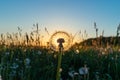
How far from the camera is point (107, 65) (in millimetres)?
6449

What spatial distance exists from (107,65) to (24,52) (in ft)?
8.33

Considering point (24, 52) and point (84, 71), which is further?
point (24, 52)

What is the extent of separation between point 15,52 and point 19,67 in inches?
85.5

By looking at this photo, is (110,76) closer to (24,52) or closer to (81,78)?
(81,78)

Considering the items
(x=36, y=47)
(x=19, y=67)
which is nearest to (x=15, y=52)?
(x=36, y=47)

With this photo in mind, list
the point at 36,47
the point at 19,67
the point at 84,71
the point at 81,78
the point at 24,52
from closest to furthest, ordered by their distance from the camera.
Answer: the point at 84,71 → the point at 81,78 → the point at 19,67 → the point at 24,52 → the point at 36,47

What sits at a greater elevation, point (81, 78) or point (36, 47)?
point (36, 47)

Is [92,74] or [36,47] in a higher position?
[36,47]

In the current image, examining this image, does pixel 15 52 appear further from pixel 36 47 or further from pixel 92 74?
pixel 92 74

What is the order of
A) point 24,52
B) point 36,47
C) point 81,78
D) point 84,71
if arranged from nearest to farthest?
point 84,71 < point 81,78 < point 24,52 < point 36,47

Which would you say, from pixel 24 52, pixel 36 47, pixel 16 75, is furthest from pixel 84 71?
pixel 36 47

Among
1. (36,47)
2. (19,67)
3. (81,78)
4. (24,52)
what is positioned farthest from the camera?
(36,47)

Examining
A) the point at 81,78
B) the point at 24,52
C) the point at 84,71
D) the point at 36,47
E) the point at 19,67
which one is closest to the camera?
the point at 84,71

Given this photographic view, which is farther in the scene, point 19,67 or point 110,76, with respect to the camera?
point 19,67
